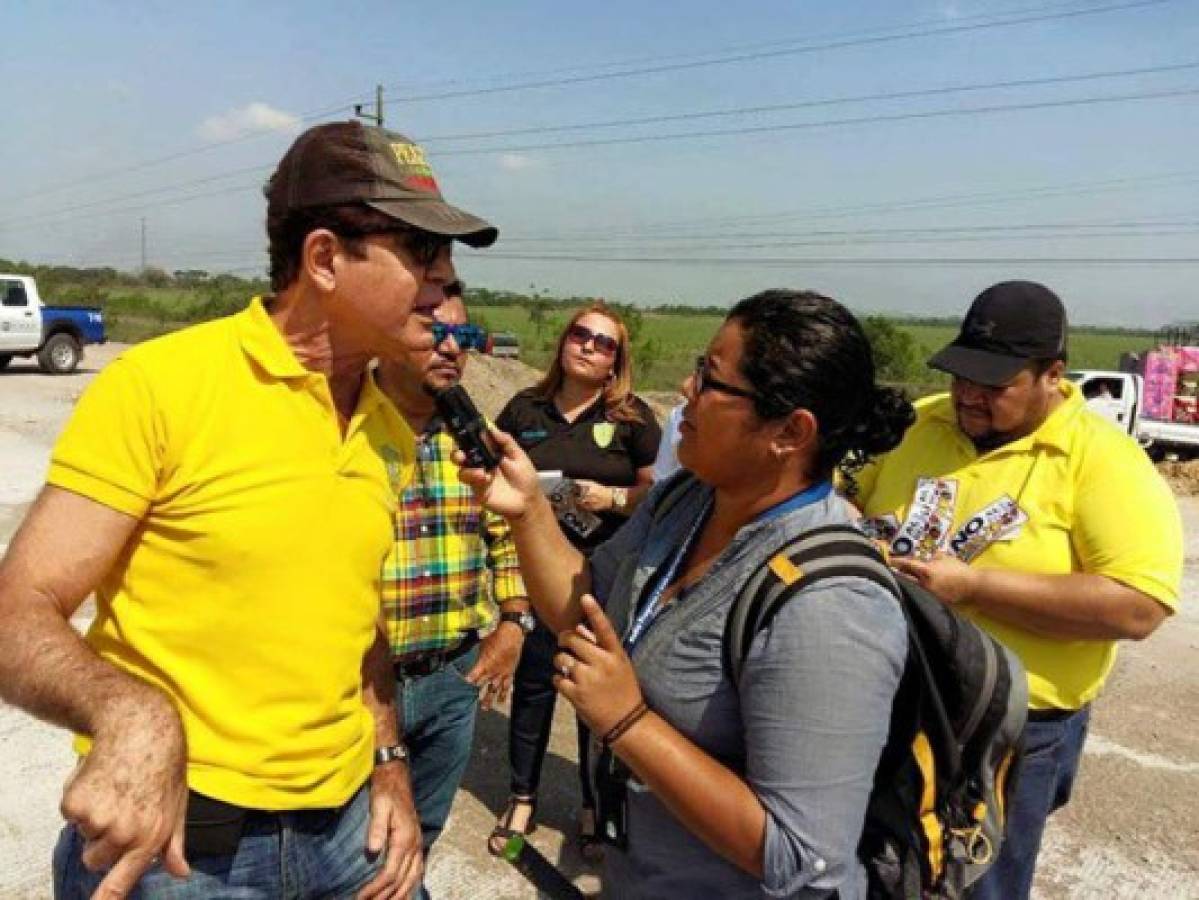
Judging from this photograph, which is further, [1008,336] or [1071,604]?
[1008,336]

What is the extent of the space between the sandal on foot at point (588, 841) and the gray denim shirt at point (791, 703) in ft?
7.66

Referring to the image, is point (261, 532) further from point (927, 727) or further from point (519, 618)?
point (519, 618)

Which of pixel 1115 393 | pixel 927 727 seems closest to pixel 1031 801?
pixel 927 727

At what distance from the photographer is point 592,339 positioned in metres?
4.07

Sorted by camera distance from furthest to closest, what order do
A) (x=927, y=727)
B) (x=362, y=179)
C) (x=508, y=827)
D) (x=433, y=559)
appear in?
(x=508, y=827)
(x=433, y=559)
(x=362, y=179)
(x=927, y=727)

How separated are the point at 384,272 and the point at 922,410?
1.69 metres

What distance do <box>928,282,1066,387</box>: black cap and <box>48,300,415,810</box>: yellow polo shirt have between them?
1.54 meters

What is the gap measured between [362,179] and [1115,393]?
1861 cm

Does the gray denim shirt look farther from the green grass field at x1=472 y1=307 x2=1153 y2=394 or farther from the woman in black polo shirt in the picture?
the green grass field at x1=472 y1=307 x2=1153 y2=394

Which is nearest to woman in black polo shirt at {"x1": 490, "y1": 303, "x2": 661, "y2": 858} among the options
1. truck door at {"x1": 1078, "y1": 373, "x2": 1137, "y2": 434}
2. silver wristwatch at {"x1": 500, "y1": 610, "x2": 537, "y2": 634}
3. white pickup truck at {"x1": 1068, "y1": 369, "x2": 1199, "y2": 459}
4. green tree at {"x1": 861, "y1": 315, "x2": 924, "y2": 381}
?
silver wristwatch at {"x1": 500, "y1": 610, "x2": 537, "y2": 634}

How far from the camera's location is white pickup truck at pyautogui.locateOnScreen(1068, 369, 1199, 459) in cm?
1705

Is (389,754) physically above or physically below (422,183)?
below

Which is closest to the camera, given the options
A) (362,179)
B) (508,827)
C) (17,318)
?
(362,179)

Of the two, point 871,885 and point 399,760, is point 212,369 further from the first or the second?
point 871,885
